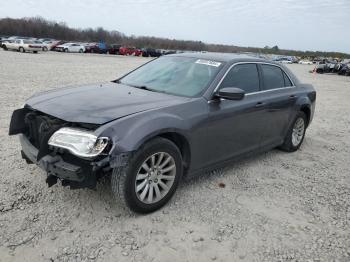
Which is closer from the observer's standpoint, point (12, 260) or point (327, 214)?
point (12, 260)

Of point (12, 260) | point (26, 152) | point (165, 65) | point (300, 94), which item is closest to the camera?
point (12, 260)

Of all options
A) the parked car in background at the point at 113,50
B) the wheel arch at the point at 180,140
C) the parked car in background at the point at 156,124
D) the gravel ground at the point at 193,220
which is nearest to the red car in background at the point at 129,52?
the parked car in background at the point at 113,50

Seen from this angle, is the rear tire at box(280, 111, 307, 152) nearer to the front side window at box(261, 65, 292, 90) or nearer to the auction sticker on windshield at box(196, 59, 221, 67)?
the front side window at box(261, 65, 292, 90)

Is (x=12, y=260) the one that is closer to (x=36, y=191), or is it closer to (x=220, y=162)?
(x=36, y=191)

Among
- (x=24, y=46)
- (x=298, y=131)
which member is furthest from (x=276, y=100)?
(x=24, y=46)

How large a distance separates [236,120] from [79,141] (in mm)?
2140

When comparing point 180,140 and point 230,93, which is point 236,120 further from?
point 180,140

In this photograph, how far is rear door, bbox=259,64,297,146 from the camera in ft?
17.4

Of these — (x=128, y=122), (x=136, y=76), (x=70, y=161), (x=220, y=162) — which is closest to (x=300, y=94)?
(x=220, y=162)

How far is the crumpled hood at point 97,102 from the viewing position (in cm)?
350

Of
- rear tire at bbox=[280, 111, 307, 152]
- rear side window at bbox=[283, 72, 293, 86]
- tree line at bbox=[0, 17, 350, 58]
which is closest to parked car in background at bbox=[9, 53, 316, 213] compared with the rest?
rear side window at bbox=[283, 72, 293, 86]

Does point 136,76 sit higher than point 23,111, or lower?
higher

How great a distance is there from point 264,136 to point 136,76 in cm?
209

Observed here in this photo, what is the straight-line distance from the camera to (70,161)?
3381 mm
